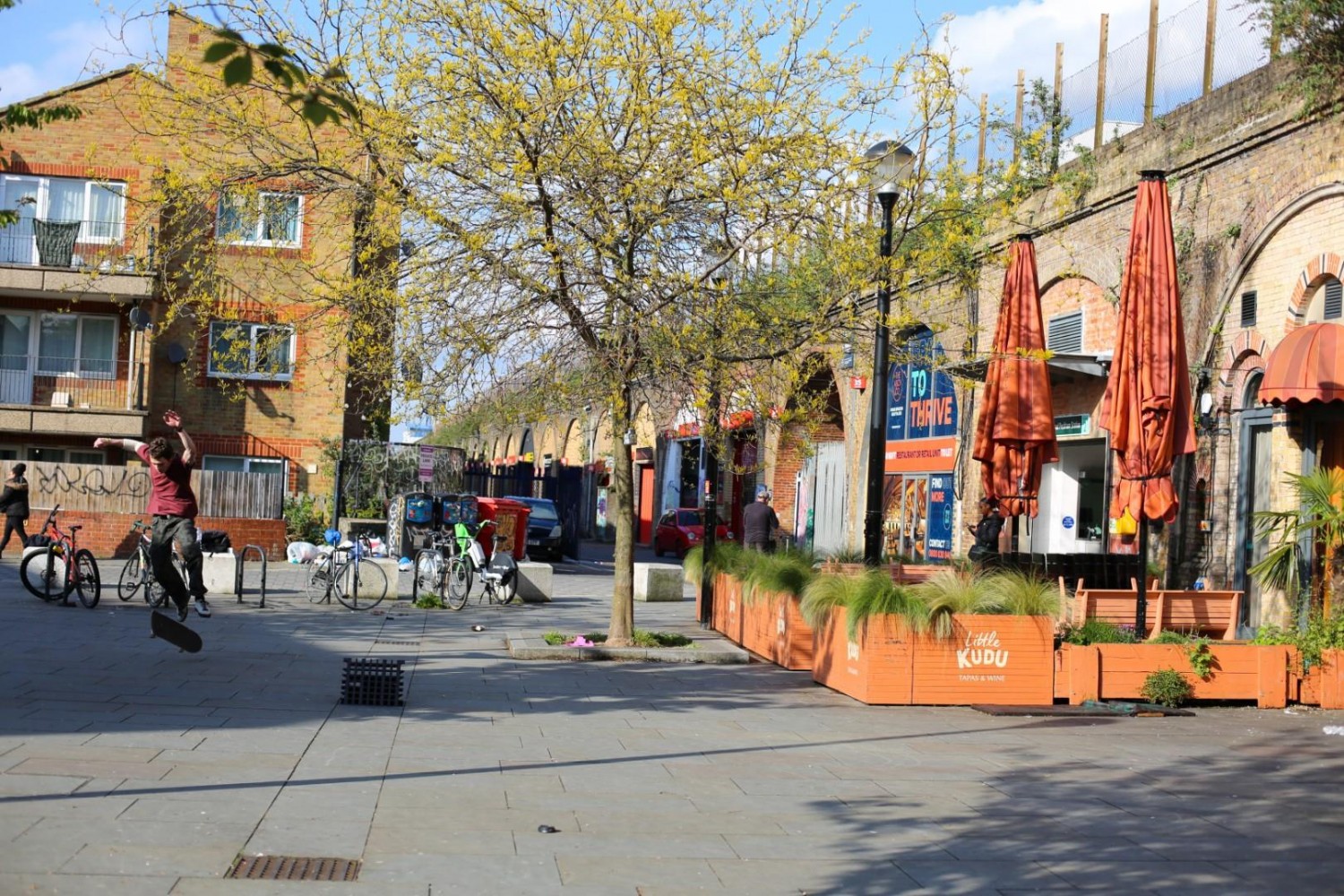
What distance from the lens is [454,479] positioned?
31.2 m

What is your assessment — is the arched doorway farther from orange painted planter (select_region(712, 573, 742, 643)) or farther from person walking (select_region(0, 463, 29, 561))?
person walking (select_region(0, 463, 29, 561))

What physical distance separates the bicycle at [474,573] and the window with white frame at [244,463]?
1044cm

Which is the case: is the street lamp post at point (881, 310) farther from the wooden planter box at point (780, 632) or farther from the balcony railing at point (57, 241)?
the balcony railing at point (57, 241)

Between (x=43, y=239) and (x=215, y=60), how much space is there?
84.3ft

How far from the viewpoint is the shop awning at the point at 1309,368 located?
1385 centimetres

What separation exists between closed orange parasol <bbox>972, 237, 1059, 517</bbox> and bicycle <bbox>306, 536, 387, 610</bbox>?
770 centimetres

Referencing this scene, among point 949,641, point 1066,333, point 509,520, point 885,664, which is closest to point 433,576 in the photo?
point 509,520

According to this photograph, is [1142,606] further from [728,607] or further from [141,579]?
[141,579]

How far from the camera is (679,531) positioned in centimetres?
3972

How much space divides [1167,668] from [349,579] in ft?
33.1

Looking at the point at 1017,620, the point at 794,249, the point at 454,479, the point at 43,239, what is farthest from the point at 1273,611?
the point at 43,239

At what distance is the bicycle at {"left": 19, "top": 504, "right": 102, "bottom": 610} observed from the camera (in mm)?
15711

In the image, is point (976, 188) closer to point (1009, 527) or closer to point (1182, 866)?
point (1182, 866)

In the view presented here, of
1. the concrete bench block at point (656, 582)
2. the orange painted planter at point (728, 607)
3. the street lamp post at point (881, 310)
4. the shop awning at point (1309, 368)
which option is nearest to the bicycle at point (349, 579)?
the orange painted planter at point (728, 607)
